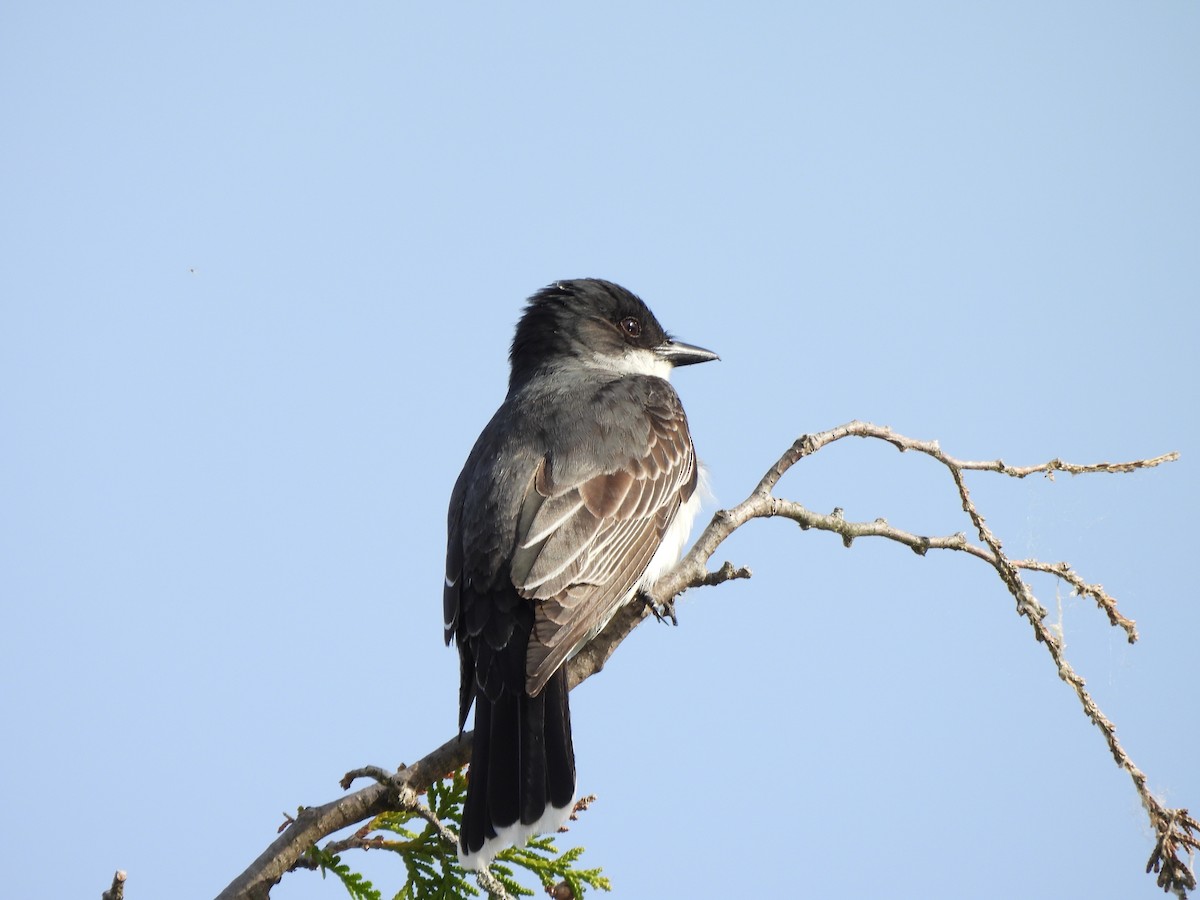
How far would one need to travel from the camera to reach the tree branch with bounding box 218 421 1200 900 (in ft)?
11.2

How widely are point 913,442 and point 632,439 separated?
160 centimetres

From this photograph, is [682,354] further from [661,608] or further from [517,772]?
[517,772]

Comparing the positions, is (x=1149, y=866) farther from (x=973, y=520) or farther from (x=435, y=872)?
(x=435, y=872)

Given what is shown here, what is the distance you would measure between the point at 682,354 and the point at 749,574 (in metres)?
3.30

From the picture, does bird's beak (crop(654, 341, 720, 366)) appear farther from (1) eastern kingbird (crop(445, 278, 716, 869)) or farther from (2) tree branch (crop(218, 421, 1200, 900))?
(2) tree branch (crop(218, 421, 1200, 900))

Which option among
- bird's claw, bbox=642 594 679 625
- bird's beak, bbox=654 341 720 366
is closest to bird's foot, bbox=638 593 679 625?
bird's claw, bbox=642 594 679 625

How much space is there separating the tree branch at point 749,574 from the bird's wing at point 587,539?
0.20 metres

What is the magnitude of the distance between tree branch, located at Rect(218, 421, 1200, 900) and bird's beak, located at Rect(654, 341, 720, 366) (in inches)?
95.0

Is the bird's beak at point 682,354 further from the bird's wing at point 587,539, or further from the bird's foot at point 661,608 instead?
the bird's foot at point 661,608

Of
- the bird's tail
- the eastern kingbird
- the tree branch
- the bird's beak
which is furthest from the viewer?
the bird's beak

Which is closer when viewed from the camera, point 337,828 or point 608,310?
point 337,828

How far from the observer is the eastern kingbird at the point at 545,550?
4.40 metres

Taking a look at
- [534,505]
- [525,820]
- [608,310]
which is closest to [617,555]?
[534,505]

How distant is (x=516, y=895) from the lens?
3.80 metres
